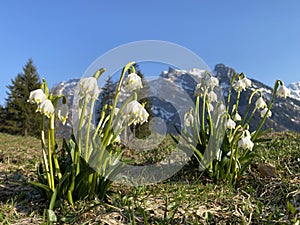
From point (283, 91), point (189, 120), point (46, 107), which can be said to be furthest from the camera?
point (189, 120)

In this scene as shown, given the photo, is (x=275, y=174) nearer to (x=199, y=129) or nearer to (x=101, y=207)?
(x=199, y=129)

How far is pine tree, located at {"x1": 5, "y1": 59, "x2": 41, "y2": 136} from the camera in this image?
74.9ft

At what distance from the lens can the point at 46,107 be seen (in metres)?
1.91

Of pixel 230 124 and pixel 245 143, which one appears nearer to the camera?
pixel 245 143

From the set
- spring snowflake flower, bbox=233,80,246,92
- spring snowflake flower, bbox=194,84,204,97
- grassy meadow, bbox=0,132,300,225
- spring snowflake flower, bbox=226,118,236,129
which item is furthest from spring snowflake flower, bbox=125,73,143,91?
spring snowflake flower, bbox=233,80,246,92

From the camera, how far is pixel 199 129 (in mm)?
3584

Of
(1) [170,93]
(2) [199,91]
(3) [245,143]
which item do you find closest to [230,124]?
(3) [245,143]

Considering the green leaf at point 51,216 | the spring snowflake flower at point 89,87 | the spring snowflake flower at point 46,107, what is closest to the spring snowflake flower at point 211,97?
the spring snowflake flower at point 89,87

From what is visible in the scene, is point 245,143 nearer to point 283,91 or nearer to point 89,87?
point 283,91

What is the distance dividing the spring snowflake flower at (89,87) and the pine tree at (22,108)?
882 inches

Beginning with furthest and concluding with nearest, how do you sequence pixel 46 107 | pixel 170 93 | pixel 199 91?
1. pixel 170 93
2. pixel 199 91
3. pixel 46 107

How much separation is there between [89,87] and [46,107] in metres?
0.32

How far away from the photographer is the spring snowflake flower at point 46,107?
190 cm

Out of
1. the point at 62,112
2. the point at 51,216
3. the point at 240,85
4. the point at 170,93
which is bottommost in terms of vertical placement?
the point at 51,216
